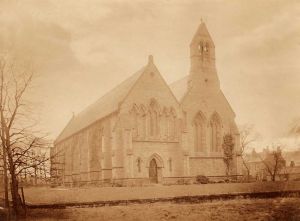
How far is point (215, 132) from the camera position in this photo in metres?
44.7

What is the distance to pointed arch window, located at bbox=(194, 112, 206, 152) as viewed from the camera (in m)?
43.5

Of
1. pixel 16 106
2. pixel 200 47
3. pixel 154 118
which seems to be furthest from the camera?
pixel 200 47

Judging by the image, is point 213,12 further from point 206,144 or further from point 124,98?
point 206,144

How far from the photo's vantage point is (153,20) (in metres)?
18.9

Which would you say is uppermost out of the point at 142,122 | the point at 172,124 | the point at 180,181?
the point at 142,122

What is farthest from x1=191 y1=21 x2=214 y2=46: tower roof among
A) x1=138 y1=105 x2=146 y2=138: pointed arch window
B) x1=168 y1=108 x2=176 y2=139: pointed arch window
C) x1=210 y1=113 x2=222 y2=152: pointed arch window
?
x1=138 y1=105 x2=146 y2=138: pointed arch window

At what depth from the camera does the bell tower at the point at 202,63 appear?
45.4 metres

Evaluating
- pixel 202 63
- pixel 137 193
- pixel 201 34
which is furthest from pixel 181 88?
pixel 137 193

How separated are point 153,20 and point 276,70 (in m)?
6.90

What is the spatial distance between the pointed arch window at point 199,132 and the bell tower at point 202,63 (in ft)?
11.3

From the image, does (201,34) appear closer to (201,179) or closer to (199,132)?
(199,132)

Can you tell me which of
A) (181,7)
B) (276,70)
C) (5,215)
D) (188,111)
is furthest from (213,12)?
(188,111)

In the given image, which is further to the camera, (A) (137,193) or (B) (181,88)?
(B) (181,88)

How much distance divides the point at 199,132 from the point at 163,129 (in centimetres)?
575
